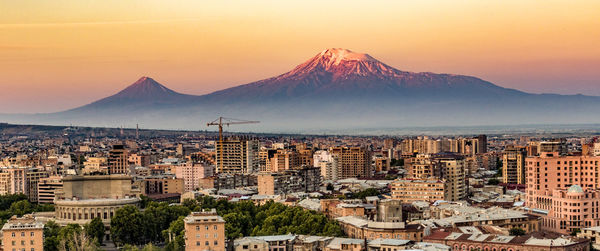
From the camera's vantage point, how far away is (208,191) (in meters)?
101

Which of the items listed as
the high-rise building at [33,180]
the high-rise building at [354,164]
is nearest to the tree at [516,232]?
the high-rise building at [33,180]

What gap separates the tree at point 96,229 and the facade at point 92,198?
298cm

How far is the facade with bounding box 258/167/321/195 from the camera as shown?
331 ft

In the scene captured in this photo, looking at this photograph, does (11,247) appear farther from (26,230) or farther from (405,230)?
(405,230)

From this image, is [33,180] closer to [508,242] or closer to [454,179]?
[454,179]

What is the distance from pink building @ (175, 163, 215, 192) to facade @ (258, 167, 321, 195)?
54.2 feet

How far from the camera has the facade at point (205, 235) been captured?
55.2 meters

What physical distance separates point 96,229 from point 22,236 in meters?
16.5

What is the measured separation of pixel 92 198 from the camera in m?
85.5

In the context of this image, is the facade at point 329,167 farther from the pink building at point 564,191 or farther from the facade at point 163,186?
the pink building at point 564,191

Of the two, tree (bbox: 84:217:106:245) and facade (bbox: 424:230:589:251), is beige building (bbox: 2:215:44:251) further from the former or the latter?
facade (bbox: 424:230:589:251)

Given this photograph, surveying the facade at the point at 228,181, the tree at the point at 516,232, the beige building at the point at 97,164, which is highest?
the beige building at the point at 97,164

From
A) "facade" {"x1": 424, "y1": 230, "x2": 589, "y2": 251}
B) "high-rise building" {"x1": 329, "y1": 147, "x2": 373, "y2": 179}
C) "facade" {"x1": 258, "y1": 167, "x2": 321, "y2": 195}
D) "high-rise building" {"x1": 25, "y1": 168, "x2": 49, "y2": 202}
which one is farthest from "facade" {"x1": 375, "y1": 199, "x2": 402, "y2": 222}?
"high-rise building" {"x1": 329, "y1": 147, "x2": 373, "y2": 179}

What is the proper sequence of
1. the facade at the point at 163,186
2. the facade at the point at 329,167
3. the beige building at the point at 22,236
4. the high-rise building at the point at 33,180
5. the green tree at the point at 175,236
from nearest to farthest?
the beige building at the point at 22,236
the green tree at the point at 175,236
the high-rise building at the point at 33,180
the facade at the point at 163,186
the facade at the point at 329,167
